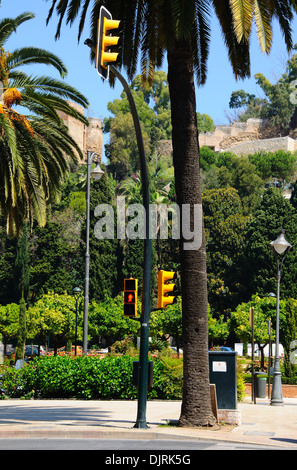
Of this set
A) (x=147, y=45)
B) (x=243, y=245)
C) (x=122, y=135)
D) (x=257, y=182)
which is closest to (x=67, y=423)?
(x=147, y=45)

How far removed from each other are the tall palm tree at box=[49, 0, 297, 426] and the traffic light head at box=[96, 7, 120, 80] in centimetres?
300

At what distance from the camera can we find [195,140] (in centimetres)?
1661

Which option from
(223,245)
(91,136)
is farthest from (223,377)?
(91,136)

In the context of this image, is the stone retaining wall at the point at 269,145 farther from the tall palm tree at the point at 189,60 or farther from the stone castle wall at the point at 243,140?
the tall palm tree at the point at 189,60

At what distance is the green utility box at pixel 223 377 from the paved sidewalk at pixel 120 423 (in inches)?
28.5

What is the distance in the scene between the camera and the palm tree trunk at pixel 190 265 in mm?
15633

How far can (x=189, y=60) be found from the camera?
16641 mm

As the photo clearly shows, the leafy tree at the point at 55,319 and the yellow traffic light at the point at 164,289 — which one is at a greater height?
the leafy tree at the point at 55,319

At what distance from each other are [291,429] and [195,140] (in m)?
6.54

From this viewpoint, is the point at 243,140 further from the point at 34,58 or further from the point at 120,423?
the point at 120,423

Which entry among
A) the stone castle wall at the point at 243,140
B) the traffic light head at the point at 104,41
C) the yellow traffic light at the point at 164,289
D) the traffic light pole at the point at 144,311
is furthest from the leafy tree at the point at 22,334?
the stone castle wall at the point at 243,140

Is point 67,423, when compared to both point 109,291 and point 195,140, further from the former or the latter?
point 109,291

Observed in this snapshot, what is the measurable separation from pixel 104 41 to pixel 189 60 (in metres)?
4.74

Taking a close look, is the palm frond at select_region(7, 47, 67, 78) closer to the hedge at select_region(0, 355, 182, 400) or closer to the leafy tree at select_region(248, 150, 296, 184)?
the hedge at select_region(0, 355, 182, 400)
